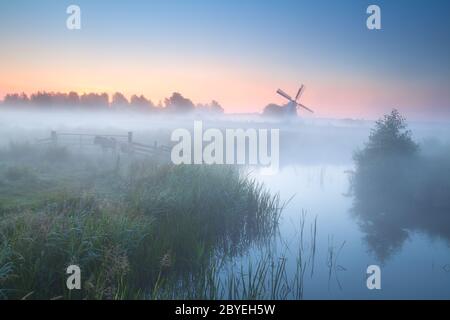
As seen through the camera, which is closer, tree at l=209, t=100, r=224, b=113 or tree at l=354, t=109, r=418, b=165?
tree at l=354, t=109, r=418, b=165

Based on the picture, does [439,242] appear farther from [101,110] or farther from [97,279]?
[101,110]

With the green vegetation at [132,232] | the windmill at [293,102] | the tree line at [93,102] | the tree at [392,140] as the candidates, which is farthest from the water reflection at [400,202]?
the tree line at [93,102]

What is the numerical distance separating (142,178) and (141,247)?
635cm

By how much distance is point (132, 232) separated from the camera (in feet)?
28.1

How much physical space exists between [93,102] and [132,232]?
84755 millimetres

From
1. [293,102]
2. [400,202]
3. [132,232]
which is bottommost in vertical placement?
[400,202]

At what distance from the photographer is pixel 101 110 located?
83562 millimetres

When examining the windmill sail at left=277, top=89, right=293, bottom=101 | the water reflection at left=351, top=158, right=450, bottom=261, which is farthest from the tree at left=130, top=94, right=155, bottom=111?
the water reflection at left=351, top=158, right=450, bottom=261

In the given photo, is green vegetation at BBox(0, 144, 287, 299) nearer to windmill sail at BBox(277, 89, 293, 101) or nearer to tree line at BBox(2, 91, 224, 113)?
windmill sail at BBox(277, 89, 293, 101)

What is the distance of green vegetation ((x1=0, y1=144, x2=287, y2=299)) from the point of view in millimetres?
6820

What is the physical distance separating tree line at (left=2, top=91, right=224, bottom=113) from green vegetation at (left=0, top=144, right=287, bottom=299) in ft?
234

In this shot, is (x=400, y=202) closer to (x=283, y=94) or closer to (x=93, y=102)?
(x=283, y=94)

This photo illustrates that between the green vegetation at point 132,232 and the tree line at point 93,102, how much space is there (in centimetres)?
7133

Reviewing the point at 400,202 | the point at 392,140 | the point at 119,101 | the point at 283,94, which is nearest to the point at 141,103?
the point at 119,101
